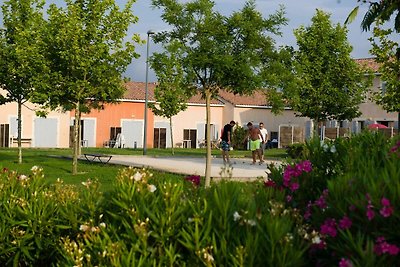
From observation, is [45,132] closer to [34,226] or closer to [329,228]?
[34,226]

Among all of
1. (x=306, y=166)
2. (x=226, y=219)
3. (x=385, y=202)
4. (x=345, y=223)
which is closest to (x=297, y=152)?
(x=306, y=166)

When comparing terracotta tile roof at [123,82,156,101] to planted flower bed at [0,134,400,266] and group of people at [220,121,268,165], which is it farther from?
planted flower bed at [0,134,400,266]

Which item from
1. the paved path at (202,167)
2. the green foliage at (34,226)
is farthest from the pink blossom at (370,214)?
the paved path at (202,167)

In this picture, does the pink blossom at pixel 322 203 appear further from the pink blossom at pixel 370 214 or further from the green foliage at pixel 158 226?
the pink blossom at pixel 370 214

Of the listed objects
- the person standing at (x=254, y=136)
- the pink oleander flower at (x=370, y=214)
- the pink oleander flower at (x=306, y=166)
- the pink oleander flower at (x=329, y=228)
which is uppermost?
the person standing at (x=254, y=136)

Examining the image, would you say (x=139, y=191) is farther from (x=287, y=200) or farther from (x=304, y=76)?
(x=304, y=76)

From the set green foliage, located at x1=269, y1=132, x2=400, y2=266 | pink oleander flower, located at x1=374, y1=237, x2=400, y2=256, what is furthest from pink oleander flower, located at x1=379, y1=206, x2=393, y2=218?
pink oleander flower, located at x1=374, y1=237, x2=400, y2=256

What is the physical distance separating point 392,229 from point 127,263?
1.61m

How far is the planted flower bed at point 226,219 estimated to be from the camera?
423 centimetres

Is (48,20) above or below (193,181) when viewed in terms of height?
above

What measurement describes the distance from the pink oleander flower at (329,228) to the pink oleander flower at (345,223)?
10 cm

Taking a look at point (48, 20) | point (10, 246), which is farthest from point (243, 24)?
point (10, 246)

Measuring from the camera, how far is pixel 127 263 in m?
4.50

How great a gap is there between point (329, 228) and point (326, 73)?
117 ft
